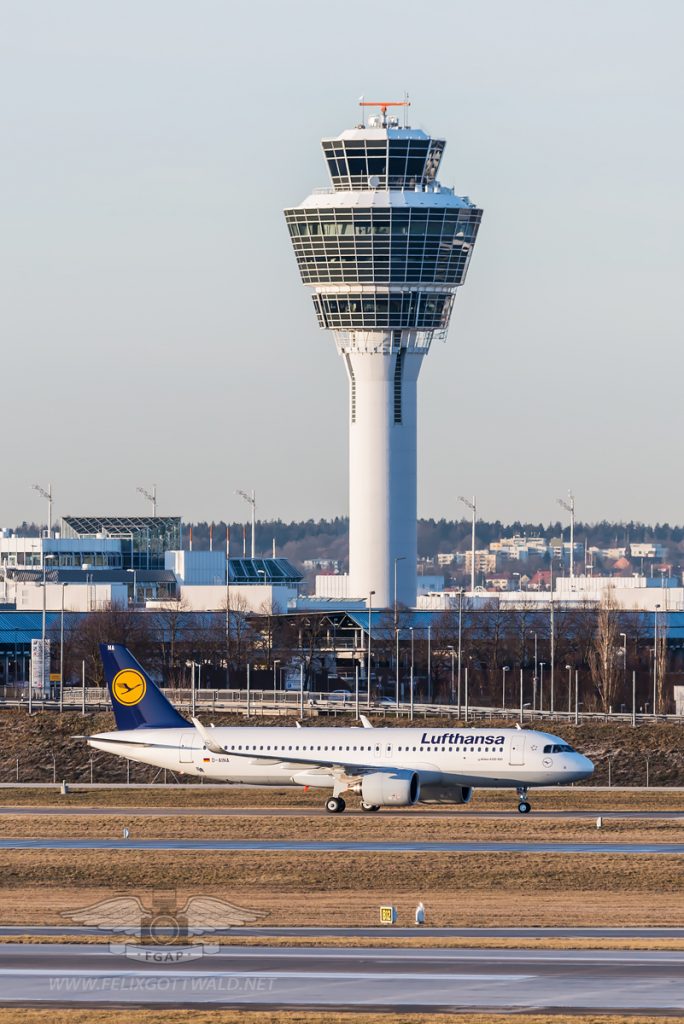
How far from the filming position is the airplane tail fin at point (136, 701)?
79.3 m

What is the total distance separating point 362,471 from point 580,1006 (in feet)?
515

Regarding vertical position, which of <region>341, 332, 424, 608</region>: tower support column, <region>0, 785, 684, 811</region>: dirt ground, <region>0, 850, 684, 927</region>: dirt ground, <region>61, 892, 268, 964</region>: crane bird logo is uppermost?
<region>341, 332, 424, 608</region>: tower support column

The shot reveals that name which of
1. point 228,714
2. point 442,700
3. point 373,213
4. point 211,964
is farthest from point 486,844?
point 373,213

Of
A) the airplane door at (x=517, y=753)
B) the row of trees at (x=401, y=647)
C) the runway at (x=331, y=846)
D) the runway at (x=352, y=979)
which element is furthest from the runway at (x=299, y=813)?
the row of trees at (x=401, y=647)

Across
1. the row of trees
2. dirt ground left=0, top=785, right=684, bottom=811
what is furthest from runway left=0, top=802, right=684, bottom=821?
the row of trees

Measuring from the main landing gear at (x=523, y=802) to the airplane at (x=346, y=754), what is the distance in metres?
0.03

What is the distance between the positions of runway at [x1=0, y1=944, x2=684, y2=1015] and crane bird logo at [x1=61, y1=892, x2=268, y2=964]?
1.08 ft

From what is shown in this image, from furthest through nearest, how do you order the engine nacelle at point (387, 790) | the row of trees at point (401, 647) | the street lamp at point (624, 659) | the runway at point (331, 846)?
the row of trees at point (401, 647)
the street lamp at point (624, 659)
the engine nacelle at point (387, 790)
the runway at point (331, 846)

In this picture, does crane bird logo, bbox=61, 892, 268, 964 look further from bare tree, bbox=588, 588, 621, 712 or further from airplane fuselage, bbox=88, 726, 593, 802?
bare tree, bbox=588, 588, 621, 712

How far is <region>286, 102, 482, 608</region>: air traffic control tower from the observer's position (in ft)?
603

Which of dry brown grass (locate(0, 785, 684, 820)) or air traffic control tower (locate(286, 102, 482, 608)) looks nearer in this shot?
dry brown grass (locate(0, 785, 684, 820))

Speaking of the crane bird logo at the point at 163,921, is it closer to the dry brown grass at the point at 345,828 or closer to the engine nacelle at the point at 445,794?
the dry brown grass at the point at 345,828

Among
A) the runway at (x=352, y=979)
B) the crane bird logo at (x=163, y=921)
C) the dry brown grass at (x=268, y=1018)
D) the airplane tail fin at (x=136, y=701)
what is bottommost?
the crane bird logo at (x=163, y=921)

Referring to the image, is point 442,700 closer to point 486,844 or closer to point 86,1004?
point 486,844
